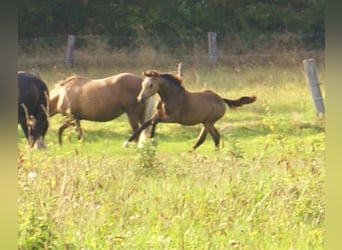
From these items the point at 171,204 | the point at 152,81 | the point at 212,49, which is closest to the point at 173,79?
the point at 152,81

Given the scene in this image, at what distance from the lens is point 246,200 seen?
102 inches

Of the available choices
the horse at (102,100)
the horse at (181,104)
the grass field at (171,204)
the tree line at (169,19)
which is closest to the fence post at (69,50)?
the tree line at (169,19)

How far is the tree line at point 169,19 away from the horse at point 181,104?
498cm

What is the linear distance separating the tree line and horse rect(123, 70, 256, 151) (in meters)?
4.98

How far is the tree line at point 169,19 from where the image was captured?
1264 centimetres

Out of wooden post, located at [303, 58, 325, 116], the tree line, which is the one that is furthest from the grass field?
the tree line

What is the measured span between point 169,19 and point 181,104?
684 centimetres

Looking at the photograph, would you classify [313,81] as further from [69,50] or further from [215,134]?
[69,50]

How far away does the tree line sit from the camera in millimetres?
12641

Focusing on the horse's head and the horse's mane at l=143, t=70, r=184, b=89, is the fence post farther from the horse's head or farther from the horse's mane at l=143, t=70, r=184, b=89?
the horse's head

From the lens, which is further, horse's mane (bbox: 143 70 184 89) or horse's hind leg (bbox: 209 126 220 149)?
horse's hind leg (bbox: 209 126 220 149)

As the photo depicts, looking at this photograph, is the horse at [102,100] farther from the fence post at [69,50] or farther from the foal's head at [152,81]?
the fence post at [69,50]
